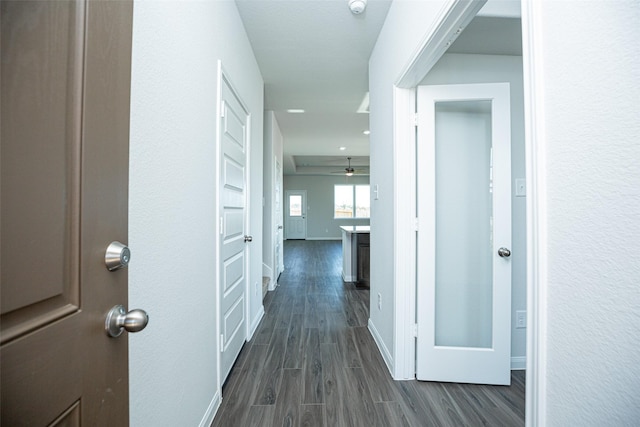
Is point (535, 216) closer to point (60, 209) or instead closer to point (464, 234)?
point (60, 209)

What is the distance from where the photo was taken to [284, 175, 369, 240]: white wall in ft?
38.9

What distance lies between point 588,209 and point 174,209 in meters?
1.32

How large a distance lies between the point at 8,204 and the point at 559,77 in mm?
1100

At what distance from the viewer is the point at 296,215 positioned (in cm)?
1194

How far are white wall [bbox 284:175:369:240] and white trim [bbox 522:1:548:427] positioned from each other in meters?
11.1

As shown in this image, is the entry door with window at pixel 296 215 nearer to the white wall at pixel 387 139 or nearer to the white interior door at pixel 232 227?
the white wall at pixel 387 139

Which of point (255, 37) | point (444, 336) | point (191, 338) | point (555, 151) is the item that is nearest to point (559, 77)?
point (555, 151)

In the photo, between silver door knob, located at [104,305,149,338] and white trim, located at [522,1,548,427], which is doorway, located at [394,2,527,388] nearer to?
white trim, located at [522,1,548,427]

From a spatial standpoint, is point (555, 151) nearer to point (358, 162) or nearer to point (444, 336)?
point (444, 336)

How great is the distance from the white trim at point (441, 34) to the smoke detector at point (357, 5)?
700 millimetres

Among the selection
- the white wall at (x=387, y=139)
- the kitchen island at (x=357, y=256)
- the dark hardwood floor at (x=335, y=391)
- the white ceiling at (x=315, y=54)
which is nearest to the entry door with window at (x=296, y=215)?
the white ceiling at (x=315, y=54)

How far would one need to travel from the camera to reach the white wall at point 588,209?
0.55m

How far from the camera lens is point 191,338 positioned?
4.37ft

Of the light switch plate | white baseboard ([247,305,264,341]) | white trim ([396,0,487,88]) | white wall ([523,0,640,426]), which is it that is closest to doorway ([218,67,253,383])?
white baseboard ([247,305,264,341])
